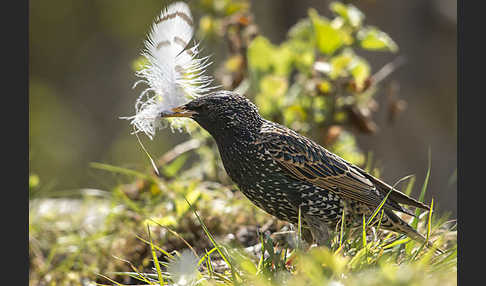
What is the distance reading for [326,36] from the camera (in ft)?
13.3

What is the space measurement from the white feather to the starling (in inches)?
3.6

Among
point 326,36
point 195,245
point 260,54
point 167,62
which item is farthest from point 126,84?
point 167,62

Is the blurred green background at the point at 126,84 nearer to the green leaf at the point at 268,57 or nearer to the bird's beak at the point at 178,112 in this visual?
the green leaf at the point at 268,57

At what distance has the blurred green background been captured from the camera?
21.2ft

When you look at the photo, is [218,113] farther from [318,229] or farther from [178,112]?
[318,229]

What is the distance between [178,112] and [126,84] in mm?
6817

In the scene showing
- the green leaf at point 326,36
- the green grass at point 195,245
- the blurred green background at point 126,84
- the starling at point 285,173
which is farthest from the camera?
the blurred green background at point 126,84

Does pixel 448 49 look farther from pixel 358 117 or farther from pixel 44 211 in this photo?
pixel 44 211

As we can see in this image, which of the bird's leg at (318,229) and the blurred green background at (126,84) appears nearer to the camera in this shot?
the bird's leg at (318,229)

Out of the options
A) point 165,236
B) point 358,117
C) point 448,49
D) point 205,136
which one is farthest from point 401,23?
point 165,236

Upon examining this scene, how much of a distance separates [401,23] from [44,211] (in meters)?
4.07

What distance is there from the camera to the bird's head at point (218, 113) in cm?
278

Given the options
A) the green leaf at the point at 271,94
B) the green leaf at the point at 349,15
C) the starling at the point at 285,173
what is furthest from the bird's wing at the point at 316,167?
the green leaf at the point at 349,15

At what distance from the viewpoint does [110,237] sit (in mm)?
3777
